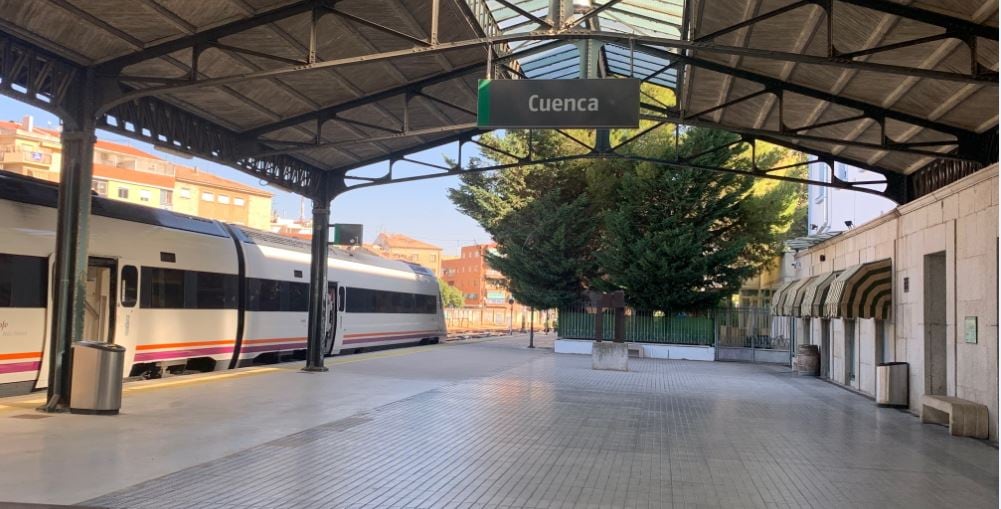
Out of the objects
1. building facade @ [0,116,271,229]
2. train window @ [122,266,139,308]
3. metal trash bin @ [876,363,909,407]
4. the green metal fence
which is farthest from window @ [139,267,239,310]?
building facade @ [0,116,271,229]

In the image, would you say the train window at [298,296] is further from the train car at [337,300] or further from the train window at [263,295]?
the train window at [263,295]

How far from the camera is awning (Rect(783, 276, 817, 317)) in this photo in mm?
21500

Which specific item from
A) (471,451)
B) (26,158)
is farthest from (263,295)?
(26,158)

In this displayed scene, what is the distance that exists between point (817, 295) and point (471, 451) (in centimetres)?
1271

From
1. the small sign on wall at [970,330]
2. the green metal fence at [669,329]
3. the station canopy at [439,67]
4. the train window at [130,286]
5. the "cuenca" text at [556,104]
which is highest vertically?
the station canopy at [439,67]

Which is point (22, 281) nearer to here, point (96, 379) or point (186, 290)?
point (96, 379)

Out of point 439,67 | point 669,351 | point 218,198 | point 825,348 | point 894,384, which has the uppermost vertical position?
point 218,198

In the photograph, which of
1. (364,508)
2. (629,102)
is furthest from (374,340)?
(364,508)

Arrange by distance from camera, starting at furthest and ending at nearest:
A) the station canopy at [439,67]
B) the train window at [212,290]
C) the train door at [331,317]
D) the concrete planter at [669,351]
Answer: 1. the concrete planter at [669,351]
2. the train door at [331,317]
3. the train window at [212,290]
4. the station canopy at [439,67]

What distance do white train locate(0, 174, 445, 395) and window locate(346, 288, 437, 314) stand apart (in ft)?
0.38

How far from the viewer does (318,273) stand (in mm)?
18875

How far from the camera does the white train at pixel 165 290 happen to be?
38.7ft

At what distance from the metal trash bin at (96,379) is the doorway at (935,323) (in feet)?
41.8

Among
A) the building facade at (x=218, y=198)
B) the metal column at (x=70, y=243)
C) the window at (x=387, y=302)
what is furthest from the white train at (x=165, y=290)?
the building facade at (x=218, y=198)
